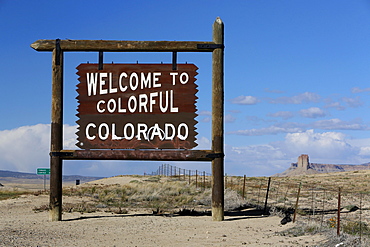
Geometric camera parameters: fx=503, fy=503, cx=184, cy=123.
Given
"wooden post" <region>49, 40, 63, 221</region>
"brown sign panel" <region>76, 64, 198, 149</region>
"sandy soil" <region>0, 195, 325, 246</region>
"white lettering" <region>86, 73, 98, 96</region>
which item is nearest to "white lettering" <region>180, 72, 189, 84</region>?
"brown sign panel" <region>76, 64, 198, 149</region>

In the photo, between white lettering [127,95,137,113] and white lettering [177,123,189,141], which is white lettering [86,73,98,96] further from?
white lettering [177,123,189,141]

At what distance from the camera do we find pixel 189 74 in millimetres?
15234

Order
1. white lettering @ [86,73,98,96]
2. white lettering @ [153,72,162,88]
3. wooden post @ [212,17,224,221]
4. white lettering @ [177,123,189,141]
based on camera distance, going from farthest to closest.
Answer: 1. white lettering @ [86,73,98,96]
2. white lettering @ [153,72,162,88]
3. white lettering @ [177,123,189,141]
4. wooden post @ [212,17,224,221]

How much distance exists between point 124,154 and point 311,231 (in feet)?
19.7

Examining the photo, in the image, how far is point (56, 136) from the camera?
15.3 meters

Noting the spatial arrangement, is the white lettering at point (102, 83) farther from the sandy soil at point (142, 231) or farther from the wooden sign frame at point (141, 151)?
the sandy soil at point (142, 231)

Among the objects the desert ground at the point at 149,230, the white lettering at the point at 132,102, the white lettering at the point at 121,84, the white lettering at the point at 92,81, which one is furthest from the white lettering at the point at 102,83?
the desert ground at the point at 149,230

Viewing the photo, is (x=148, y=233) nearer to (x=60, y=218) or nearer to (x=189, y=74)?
(x=60, y=218)

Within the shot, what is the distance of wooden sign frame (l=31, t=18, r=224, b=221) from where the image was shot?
15.0 meters

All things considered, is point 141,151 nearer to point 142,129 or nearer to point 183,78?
point 142,129

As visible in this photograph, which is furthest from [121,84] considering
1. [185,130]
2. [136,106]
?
[185,130]

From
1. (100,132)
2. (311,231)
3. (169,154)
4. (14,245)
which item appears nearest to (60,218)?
(100,132)

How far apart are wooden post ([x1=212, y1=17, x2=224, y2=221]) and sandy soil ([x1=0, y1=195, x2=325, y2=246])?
1.98 ft

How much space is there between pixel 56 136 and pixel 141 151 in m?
2.64
